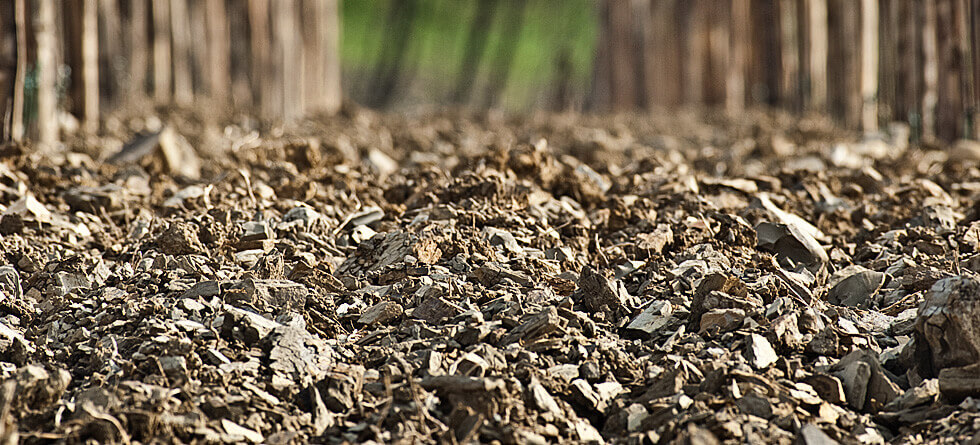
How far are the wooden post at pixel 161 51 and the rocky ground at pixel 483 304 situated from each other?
14.5ft

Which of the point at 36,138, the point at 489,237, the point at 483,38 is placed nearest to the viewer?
the point at 489,237

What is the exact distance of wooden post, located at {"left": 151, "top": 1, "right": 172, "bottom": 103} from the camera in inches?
347

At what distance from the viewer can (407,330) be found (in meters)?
2.83

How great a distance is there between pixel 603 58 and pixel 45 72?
13.7 meters

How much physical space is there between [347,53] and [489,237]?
75.6 ft

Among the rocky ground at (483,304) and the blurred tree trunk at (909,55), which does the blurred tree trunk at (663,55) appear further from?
the rocky ground at (483,304)

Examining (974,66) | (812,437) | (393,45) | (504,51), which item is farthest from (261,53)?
(504,51)

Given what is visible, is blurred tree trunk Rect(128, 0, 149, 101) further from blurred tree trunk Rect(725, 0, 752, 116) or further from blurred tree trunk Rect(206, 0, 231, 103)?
blurred tree trunk Rect(725, 0, 752, 116)

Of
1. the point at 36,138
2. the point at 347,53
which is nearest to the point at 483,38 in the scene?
the point at 347,53

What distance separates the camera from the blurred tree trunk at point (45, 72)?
5160mm

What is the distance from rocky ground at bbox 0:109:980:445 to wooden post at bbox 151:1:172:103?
4422mm

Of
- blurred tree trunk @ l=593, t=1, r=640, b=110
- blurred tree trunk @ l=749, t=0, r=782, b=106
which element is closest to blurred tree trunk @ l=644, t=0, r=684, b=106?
blurred tree trunk @ l=593, t=1, r=640, b=110

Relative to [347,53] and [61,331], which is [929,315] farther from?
[347,53]

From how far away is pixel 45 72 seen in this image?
17.1ft
